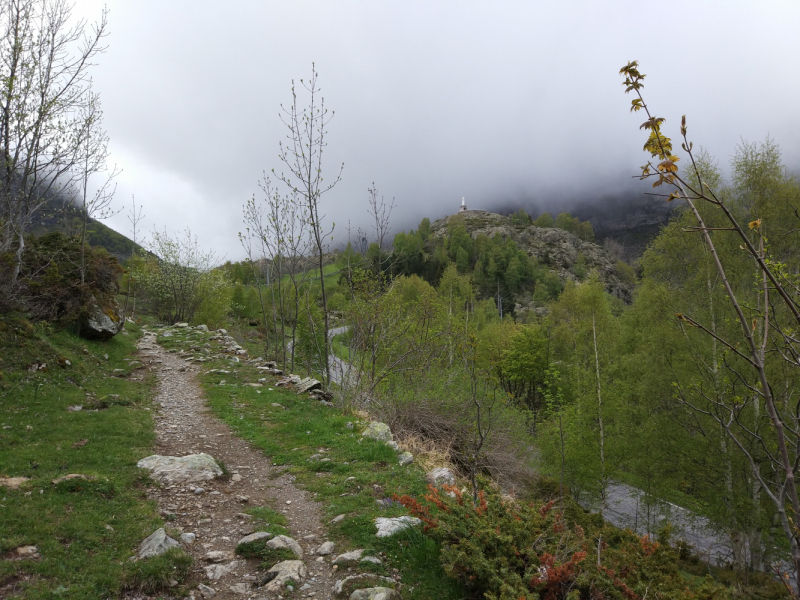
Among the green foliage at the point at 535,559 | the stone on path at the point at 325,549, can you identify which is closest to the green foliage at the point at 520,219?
the green foliage at the point at 535,559

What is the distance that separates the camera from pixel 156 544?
4.33m

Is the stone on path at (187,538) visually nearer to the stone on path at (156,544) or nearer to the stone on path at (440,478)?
the stone on path at (156,544)

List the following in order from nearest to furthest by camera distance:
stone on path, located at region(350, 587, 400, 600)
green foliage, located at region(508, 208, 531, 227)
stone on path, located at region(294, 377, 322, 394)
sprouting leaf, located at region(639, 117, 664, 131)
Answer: sprouting leaf, located at region(639, 117, 664, 131), stone on path, located at region(350, 587, 400, 600), stone on path, located at region(294, 377, 322, 394), green foliage, located at region(508, 208, 531, 227)

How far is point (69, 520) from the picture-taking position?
4.66 metres

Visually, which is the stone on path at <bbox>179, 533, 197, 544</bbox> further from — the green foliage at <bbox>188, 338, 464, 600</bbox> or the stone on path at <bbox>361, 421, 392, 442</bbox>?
the stone on path at <bbox>361, 421, 392, 442</bbox>

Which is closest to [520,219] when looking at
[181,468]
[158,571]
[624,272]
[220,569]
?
[624,272]

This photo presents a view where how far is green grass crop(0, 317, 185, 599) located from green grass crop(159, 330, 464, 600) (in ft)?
5.46

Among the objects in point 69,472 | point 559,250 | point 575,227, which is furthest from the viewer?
point 575,227

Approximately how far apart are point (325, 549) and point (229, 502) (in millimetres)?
2027

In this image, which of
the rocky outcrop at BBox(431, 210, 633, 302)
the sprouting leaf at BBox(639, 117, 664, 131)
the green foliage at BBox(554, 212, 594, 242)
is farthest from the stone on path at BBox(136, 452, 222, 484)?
the green foliage at BBox(554, 212, 594, 242)

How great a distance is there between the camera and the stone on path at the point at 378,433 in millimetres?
8625

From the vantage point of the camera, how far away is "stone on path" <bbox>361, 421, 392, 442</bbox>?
862 centimetres

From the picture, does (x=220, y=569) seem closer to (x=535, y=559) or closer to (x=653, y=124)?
(x=535, y=559)

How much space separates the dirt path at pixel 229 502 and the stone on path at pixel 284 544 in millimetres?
103
